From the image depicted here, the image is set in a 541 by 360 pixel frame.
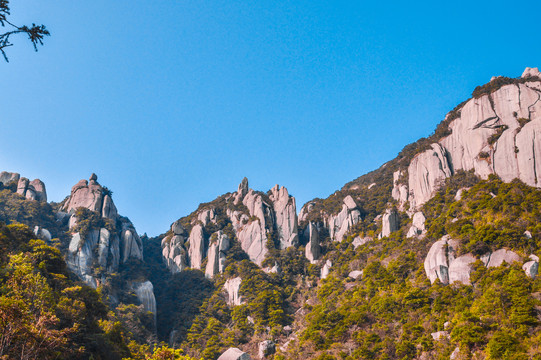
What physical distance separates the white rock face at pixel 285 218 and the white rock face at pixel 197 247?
568 inches

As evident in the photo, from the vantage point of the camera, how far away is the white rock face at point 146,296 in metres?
56.6

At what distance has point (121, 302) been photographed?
54.0 meters

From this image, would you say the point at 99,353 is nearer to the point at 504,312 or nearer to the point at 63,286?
the point at 63,286

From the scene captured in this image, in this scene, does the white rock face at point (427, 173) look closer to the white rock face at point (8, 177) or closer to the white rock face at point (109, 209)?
the white rock face at point (109, 209)

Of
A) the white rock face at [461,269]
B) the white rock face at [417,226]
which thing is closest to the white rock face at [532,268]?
the white rock face at [461,269]

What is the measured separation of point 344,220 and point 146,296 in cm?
3493

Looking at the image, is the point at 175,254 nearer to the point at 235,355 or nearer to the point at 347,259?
the point at 347,259

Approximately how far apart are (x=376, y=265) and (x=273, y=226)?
25.9 metres

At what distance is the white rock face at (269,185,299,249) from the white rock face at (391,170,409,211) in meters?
17.9

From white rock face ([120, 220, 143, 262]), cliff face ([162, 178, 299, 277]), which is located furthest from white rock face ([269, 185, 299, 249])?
white rock face ([120, 220, 143, 262])

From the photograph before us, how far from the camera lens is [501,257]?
35406mm

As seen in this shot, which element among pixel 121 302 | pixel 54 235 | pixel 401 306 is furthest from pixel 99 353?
pixel 54 235

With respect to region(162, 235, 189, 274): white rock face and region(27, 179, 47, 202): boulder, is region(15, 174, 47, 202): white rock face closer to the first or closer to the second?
region(27, 179, 47, 202): boulder

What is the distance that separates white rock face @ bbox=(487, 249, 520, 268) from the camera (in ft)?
114
